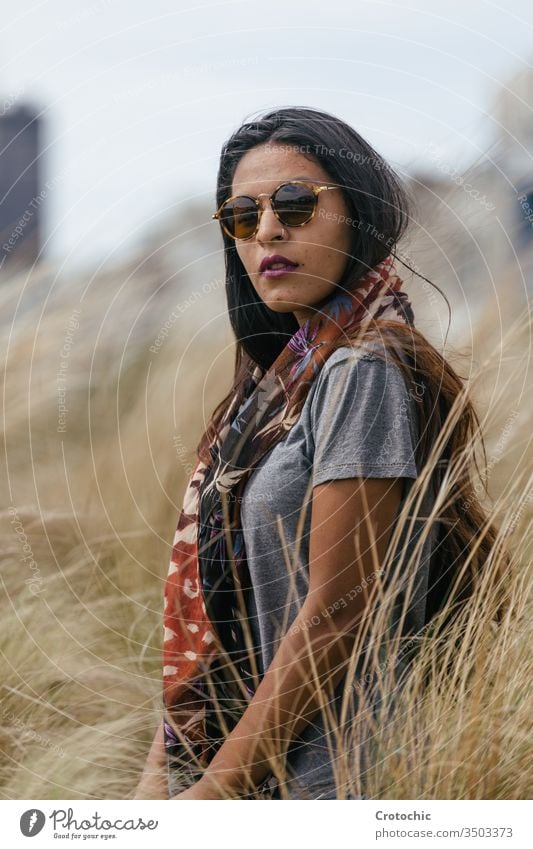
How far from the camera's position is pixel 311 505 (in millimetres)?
1606

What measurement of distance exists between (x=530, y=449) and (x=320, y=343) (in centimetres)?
76

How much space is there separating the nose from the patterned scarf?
0.16 m

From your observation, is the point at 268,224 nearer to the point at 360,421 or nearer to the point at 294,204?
the point at 294,204

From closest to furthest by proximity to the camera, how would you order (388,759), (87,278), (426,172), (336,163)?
(336,163), (388,759), (426,172), (87,278)

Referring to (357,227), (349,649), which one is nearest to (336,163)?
(357,227)

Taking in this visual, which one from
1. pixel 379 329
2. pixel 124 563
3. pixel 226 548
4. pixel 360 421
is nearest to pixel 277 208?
pixel 379 329

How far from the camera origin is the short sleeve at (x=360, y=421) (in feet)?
5.08

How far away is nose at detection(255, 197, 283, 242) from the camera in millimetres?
1734

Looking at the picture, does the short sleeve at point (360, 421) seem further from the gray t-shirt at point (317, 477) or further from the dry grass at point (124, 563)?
the dry grass at point (124, 563)

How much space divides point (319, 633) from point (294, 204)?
73cm

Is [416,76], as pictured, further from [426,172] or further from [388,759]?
[388,759]

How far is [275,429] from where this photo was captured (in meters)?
1.70

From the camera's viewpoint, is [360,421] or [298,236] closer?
[360,421]
